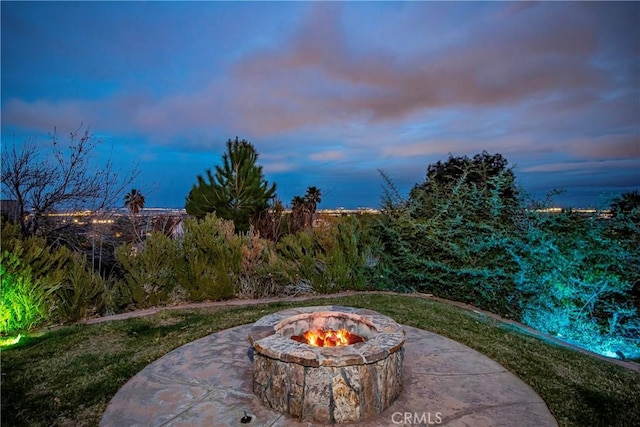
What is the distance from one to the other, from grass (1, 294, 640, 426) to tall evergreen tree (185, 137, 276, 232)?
7501mm

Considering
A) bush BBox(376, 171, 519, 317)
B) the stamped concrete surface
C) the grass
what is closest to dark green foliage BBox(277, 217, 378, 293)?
bush BBox(376, 171, 519, 317)

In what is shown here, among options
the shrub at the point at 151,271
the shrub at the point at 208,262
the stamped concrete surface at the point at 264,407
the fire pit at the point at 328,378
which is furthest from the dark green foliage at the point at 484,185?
the shrub at the point at 151,271

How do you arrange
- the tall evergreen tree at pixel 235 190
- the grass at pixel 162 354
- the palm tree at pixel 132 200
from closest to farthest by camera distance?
the grass at pixel 162 354, the palm tree at pixel 132 200, the tall evergreen tree at pixel 235 190

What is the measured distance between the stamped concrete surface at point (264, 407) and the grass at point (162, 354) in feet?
0.60

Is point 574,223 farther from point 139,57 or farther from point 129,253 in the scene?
point 139,57

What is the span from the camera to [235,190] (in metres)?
12.4

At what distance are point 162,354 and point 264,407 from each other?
164cm

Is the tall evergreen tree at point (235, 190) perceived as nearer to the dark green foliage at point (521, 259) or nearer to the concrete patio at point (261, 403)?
the dark green foliage at point (521, 259)

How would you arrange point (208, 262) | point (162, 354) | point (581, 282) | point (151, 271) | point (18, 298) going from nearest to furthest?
point (162, 354), point (18, 298), point (581, 282), point (151, 271), point (208, 262)

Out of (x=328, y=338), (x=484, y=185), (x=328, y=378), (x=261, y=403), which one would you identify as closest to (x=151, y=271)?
(x=328, y=338)

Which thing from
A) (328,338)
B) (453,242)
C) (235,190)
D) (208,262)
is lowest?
(328,338)

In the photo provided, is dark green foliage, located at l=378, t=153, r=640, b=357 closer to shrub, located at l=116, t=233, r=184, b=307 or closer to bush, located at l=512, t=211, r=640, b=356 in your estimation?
bush, located at l=512, t=211, r=640, b=356

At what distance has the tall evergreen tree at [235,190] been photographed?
12305mm

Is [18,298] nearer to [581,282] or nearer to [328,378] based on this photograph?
[328,378]
